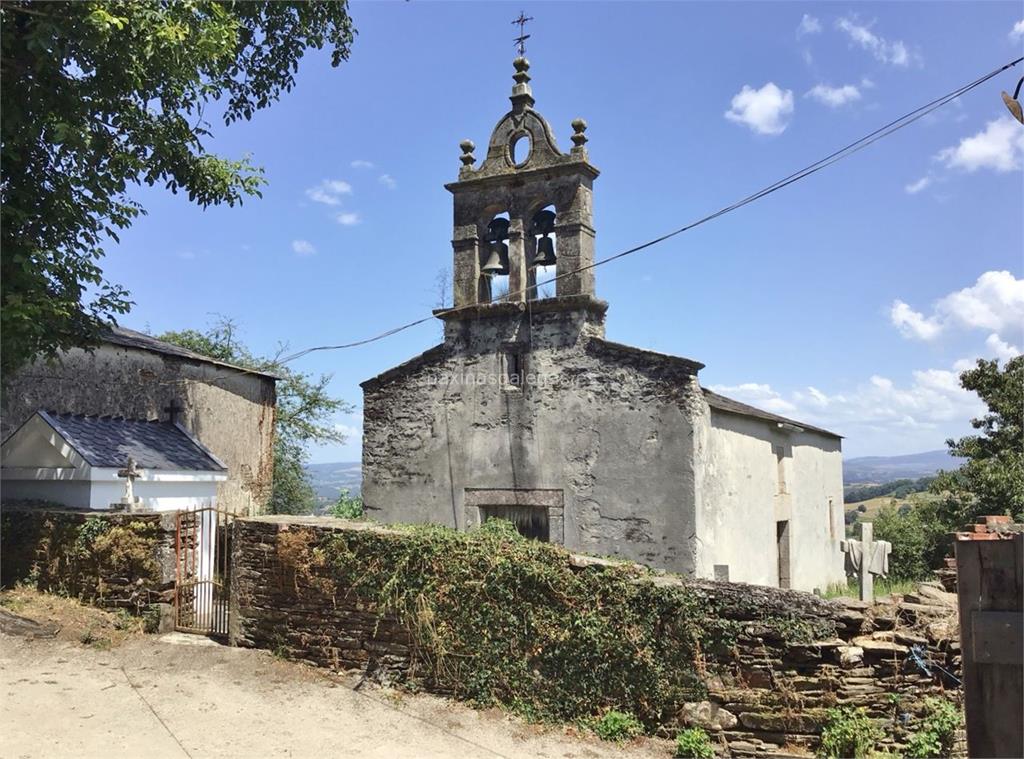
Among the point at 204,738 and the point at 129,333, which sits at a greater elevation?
the point at 129,333

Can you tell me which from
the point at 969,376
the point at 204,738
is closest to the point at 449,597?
the point at 204,738

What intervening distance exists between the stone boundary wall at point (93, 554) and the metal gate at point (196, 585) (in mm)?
139

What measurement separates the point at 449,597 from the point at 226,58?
9285 millimetres

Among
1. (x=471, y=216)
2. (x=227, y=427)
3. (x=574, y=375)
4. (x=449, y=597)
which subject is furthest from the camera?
(x=227, y=427)

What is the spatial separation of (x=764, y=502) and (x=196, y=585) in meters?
11.1

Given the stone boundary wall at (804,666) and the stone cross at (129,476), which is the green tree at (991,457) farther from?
the stone cross at (129,476)

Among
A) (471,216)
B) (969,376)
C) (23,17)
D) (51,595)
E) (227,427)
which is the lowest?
(51,595)

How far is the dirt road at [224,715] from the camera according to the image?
6.62 meters

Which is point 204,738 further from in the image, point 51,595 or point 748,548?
point 748,548

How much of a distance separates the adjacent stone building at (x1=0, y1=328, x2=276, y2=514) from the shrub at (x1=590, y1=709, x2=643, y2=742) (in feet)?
27.4

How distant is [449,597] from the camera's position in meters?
7.89

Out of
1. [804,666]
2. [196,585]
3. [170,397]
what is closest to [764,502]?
[804,666]

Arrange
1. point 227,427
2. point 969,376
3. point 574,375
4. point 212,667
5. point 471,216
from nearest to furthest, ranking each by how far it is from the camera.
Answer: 1. point 212,667
2. point 574,375
3. point 471,216
4. point 227,427
5. point 969,376

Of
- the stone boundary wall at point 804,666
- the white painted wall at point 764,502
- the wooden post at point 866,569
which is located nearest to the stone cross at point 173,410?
the white painted wall at point 764,502
